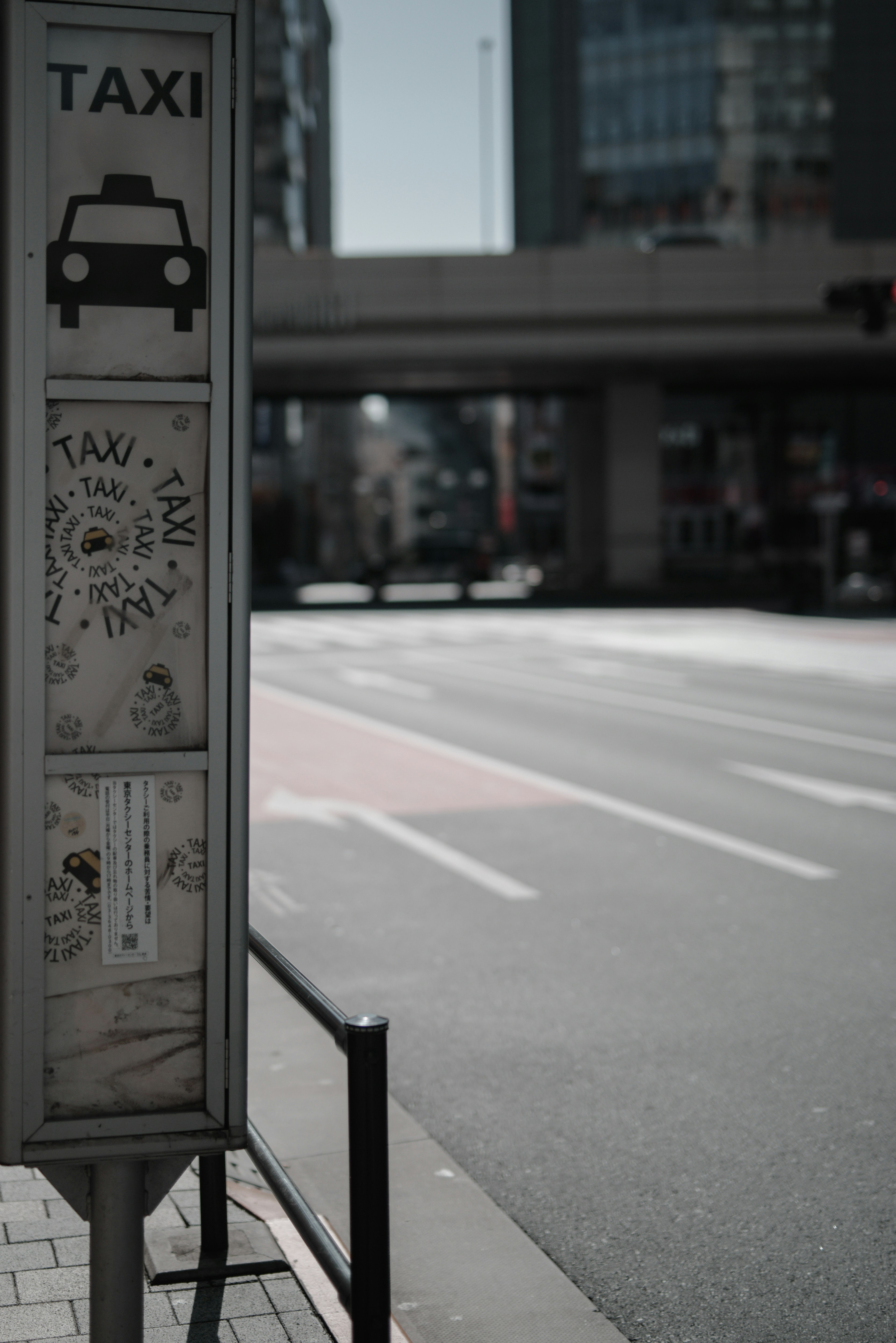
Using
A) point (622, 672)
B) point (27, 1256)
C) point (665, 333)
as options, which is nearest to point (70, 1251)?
point (27, 1256)

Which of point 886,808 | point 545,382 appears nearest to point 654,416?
point 545,382

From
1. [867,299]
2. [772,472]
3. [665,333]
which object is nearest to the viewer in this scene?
[867,299]

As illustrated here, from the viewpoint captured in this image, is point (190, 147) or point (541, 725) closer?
point (190, 147)

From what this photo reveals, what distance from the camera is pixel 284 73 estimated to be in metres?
96.1

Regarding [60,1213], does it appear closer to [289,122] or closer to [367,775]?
[367,775]

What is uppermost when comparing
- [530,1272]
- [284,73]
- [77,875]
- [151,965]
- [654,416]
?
[284,73]

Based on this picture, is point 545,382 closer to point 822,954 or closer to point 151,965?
point 822,954

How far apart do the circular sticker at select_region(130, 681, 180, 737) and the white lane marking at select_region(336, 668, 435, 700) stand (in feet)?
54.1

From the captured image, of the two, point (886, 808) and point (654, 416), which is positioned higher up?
point (654, 416)

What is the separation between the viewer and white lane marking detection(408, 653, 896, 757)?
14.4m

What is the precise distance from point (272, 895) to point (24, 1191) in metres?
4.15

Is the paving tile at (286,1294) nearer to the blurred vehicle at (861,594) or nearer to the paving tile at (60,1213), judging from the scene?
the paving tile at (60,1213)

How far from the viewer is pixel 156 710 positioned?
101 inches

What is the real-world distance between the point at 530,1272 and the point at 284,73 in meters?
102
